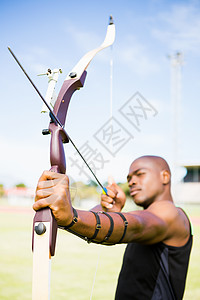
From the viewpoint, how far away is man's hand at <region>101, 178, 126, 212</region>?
241 cm

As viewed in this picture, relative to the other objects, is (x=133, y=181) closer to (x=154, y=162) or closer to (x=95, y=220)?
(x=154, y=162)

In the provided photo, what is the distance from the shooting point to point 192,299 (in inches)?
163

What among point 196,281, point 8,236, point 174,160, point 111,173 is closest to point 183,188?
point 174,160

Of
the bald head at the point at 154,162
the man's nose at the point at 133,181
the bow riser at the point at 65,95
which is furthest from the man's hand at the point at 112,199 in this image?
the bow riser at the point at 65,95

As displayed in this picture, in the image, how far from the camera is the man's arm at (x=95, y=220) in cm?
128

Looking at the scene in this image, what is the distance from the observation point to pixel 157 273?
200 centimetres

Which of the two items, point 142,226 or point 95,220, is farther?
point 142,226

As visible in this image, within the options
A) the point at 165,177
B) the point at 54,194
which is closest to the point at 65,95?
the point at 54,194

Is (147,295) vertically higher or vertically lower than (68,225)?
lower

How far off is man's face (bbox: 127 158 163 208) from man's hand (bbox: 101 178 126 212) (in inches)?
6.9

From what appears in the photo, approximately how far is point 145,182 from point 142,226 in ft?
1.91

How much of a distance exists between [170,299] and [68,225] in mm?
987

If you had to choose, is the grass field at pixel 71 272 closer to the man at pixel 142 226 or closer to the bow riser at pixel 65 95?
the man at pixel 142 226

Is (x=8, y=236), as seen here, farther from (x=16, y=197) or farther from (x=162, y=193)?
(x=16, y=197)
